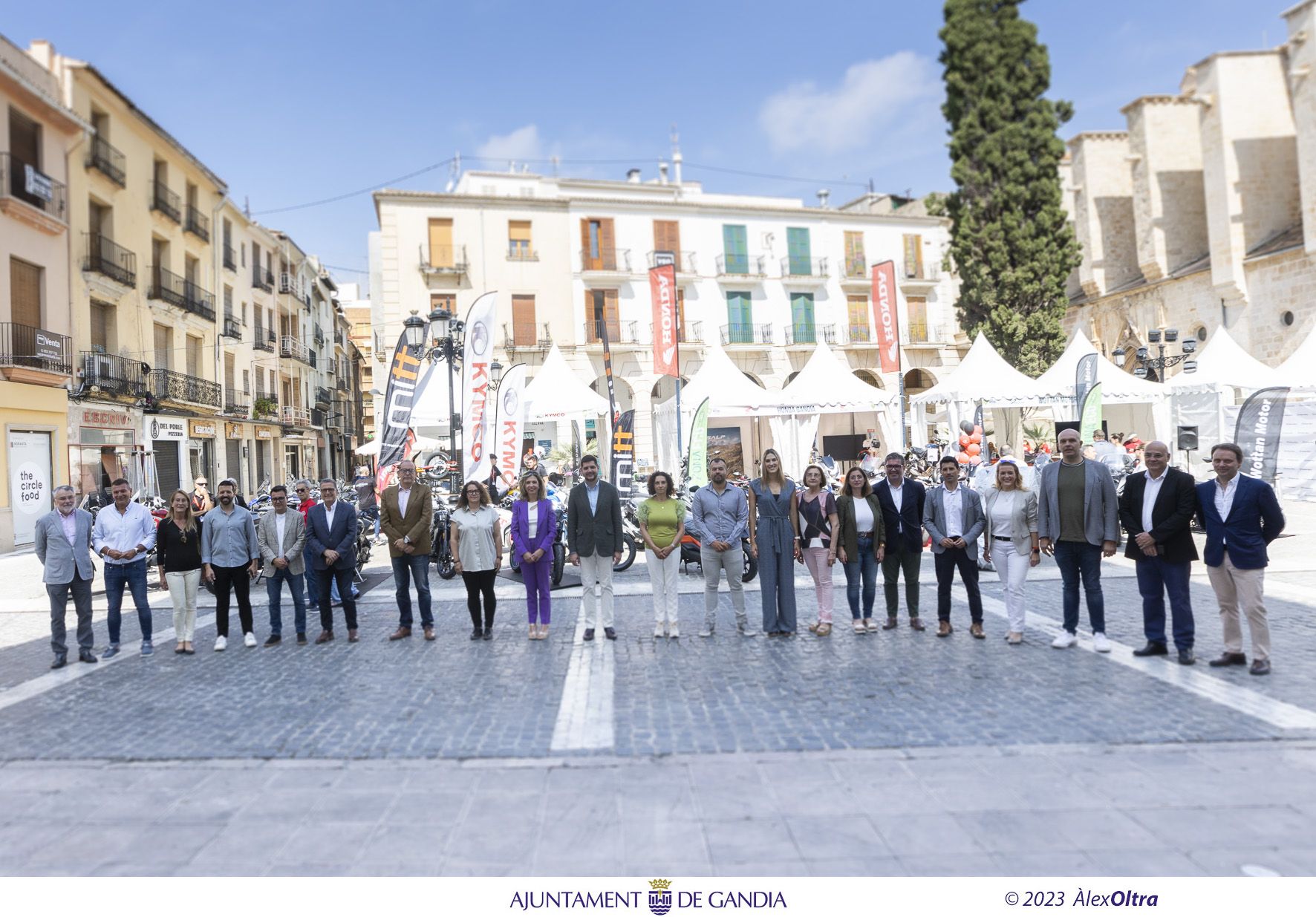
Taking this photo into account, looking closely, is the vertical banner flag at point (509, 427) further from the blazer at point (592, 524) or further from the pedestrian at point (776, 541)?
the pedestrian at point (776, 541)

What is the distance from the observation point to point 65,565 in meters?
6.73

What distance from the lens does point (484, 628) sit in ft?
24.4

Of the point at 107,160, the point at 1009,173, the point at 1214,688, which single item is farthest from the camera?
the point at 1009,173

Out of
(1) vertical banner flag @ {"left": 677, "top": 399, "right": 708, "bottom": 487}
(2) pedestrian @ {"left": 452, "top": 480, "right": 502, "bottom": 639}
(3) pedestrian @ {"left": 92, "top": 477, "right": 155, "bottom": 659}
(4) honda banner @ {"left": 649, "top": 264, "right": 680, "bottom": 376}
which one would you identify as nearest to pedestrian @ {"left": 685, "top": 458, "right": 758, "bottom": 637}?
(2) pedestrian @ {"left": 452, "top": 480, "right": 502, "bottom": 639}

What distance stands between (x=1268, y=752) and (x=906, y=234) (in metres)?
35.7

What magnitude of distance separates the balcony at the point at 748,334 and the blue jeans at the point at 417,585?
27.5 m

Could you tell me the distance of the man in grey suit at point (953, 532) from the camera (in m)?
6.73

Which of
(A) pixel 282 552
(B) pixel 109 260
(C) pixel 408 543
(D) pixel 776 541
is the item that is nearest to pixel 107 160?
(B) pixel 109 260

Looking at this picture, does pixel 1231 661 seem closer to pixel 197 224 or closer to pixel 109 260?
pixel 109 260

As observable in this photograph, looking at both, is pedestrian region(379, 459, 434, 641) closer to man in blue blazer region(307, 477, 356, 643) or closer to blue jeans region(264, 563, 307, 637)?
man in blue blazer region(307, 477, 356, 643)

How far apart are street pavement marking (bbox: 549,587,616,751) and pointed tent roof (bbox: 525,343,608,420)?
11.9 m

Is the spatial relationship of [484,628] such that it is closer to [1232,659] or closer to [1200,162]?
[1232,659]

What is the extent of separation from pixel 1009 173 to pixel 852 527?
2330 cm

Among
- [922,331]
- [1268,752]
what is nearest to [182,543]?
[1268,752]
